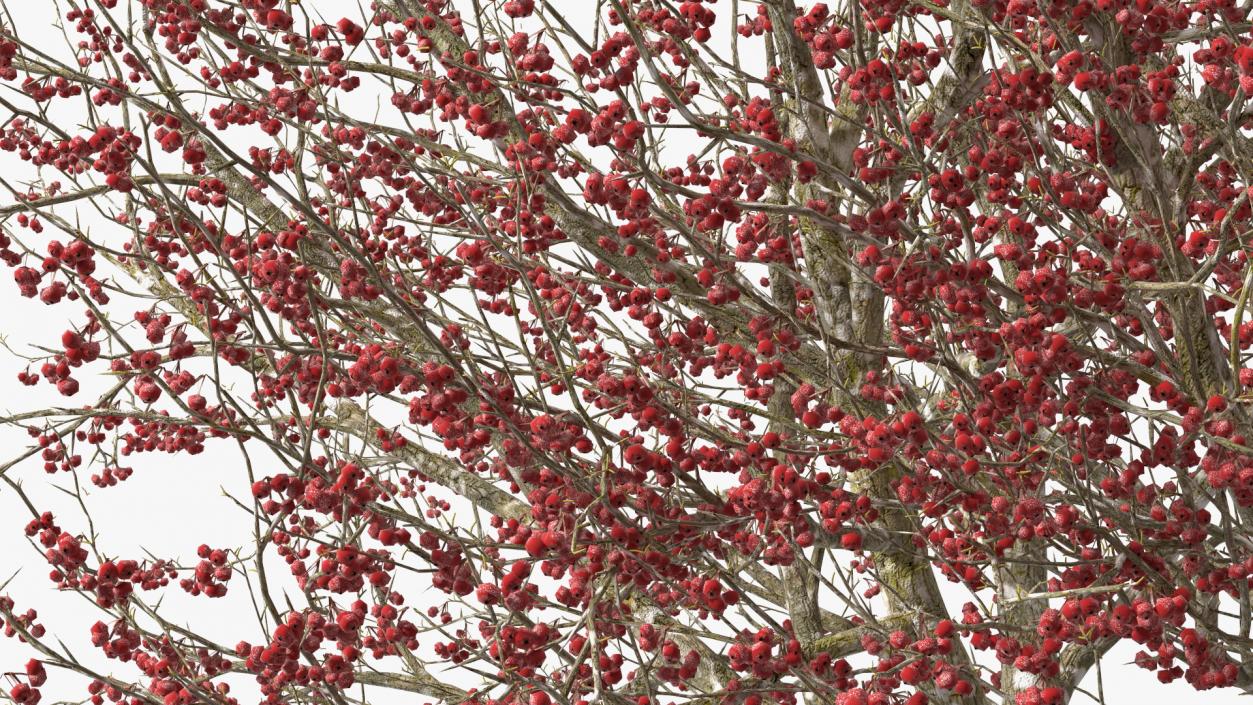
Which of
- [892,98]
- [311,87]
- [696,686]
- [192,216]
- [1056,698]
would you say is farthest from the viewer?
[696,686]

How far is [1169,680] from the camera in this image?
19.0 ft

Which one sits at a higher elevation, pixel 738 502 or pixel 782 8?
pixel 782 8

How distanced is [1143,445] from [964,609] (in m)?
1.36

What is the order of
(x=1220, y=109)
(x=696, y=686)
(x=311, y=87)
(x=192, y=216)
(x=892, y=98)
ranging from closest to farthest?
(x=192, y=216) → (x=892, y=98) → (x=311, y=87) → (x=1220, y=109) → (x=696, y=686)

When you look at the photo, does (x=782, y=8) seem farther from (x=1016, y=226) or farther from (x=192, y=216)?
(x=192, y=216)

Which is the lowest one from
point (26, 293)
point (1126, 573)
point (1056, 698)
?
point (1056, 698)

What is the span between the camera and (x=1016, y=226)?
565 cm

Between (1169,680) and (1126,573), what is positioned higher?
(1126,573)

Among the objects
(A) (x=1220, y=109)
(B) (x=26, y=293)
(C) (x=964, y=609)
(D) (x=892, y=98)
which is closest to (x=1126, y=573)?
(C) (x=964, y=609)

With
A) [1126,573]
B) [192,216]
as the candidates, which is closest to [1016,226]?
[1126,573]

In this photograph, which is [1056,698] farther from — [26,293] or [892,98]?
[26,293]

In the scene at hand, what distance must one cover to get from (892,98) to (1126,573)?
225 centimetres

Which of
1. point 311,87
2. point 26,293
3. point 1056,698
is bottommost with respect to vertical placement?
point 1056,698

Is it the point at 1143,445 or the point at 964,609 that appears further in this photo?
the point at 964,609
